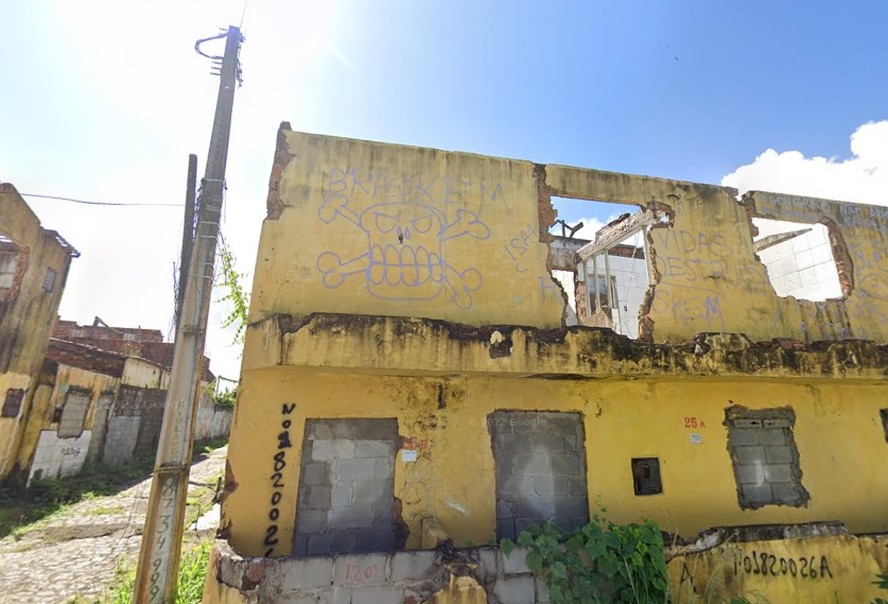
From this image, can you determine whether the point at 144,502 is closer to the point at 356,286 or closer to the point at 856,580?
the point at 356,286

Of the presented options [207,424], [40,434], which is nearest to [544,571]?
[40,434]

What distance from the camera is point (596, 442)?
19.9ft

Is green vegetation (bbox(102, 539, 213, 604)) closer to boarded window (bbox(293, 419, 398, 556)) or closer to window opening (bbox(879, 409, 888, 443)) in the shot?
boarded window (bbox(293, 419, 398, 556))

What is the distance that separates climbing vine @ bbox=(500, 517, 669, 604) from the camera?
4.35m

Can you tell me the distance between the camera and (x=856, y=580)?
205 inches

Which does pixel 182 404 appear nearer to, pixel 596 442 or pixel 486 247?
pixel 486 247

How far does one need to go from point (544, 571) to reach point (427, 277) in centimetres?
355

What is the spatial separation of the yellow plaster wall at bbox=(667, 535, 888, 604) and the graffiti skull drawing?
3.87m

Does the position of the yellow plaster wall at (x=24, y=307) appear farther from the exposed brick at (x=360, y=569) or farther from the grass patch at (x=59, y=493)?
the exposed brick at (x=360, y=569)

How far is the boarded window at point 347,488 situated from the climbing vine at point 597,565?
1.60 m

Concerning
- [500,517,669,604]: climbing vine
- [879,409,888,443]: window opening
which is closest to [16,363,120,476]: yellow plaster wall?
[500,517,669,604]: climbing vine

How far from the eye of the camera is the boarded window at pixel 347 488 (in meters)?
5.19

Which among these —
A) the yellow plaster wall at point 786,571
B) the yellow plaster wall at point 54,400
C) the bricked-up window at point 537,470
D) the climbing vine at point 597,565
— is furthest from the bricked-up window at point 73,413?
the yellow plaster wall at point 786,571

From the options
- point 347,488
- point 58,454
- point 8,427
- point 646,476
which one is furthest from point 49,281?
point 646,476
